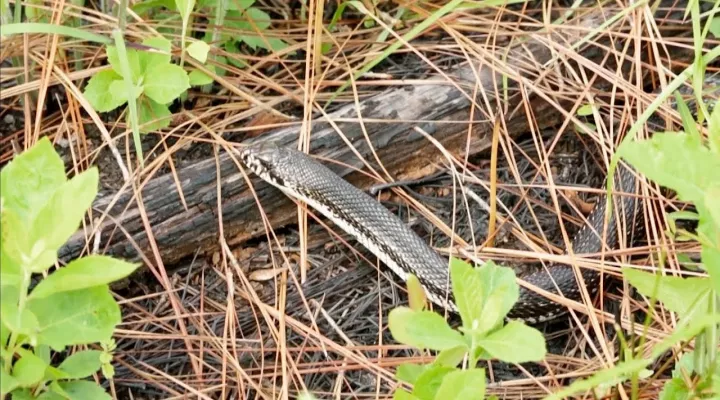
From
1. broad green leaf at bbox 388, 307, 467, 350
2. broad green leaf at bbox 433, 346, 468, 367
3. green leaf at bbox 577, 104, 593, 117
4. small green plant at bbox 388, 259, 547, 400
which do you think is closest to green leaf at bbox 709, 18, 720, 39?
green leaf at bbox 577, 104, 593, 117

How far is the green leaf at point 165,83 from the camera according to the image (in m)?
3.51

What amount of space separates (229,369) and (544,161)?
63.7 inches

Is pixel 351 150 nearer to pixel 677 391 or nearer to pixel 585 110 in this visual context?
pixel 585 110

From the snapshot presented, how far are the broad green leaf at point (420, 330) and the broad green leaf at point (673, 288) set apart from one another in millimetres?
529

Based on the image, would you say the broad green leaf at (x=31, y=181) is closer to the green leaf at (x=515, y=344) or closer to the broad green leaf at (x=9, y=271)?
the broad green leaf at (x=9, y=271)

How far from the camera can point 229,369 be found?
10.9 ft

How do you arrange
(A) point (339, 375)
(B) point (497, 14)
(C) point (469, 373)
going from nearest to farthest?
(C) point (469, 373)
(A) point (339, 375)
(B) point (497, 14)

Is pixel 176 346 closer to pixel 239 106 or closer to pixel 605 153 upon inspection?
pixel 239 106

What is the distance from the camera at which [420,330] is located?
235 cm

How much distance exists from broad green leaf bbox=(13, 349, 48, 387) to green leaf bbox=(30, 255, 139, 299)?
9.1 inches

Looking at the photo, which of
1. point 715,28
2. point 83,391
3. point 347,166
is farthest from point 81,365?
point 715,28

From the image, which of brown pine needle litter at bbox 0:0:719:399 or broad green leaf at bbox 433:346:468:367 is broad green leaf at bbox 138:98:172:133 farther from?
broad green leaf at bbox 433:346:468:367

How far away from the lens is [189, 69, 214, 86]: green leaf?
3.80 m

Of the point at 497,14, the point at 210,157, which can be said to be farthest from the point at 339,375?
the point at 497,14
